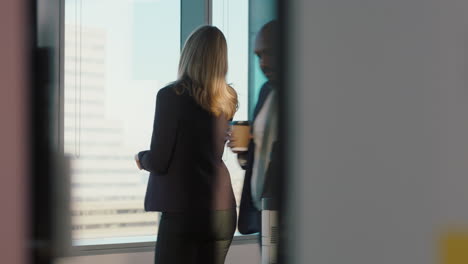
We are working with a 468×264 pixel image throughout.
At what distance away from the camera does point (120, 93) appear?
428 cm

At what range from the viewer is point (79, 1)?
4.14m

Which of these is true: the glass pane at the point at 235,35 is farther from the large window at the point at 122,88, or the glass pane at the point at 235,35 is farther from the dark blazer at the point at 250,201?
the dark blazer at the point at 250,201

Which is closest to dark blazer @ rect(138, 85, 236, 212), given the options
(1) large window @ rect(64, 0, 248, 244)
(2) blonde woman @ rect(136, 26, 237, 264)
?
(2) blonde woman @ rect(136, 26, 237, 264)

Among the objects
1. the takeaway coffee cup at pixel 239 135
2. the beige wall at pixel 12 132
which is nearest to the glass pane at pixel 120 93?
the takeaway coffee cup at pixel 239 135

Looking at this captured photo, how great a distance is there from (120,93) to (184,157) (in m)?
2.21

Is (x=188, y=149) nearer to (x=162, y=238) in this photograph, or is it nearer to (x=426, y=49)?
(x=162, y=238)

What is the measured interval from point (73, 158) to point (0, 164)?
0.61 ft

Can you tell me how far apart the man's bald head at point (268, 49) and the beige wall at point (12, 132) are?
1.43 ft

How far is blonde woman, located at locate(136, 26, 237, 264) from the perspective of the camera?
7.14 feet

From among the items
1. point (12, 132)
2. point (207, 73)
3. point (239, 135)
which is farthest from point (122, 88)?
point (12, 132)

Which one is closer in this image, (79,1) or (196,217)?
(196,217)

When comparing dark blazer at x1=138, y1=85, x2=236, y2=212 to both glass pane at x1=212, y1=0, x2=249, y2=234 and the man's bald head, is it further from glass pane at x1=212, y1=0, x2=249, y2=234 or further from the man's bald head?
glass pane at x1=212, y1=0, x2=249, y2=234

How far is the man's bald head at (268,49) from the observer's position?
Answer: 3.60 feet

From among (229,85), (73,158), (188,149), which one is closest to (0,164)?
(73,158)
